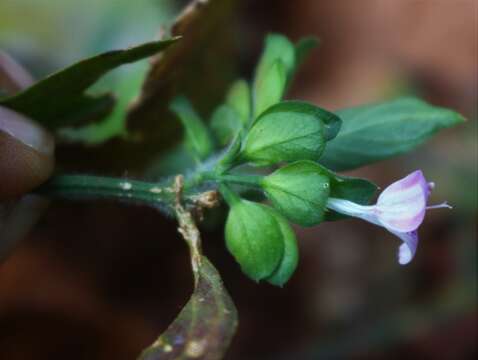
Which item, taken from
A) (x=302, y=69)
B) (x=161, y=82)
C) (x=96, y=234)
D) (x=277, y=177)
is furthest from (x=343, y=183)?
(x=302, y=69)

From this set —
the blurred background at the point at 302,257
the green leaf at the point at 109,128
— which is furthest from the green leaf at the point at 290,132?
the blurred background at the point at 302,257

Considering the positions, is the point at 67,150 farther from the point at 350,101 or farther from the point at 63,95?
the point at 350,101

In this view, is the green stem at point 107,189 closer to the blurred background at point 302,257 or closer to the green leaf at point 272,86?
the green leaf at point 272,86

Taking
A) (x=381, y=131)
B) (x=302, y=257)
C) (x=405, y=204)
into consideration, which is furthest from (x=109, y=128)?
(x=302, y=257)

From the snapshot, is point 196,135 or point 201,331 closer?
point 201,331

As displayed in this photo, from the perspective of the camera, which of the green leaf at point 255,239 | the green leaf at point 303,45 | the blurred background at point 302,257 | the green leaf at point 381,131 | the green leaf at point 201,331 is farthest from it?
the blurred background at point 302,257

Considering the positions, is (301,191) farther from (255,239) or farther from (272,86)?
(272,86)
